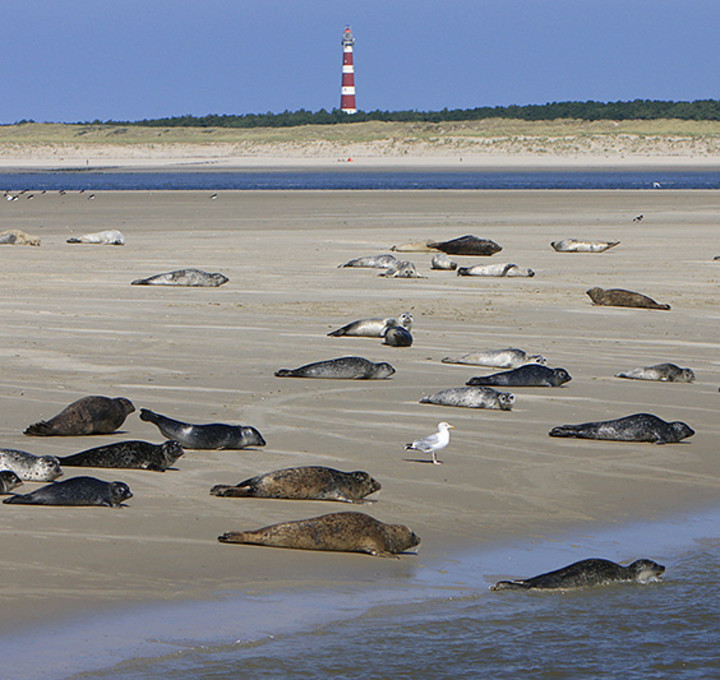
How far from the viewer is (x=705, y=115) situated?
10756 centimetres

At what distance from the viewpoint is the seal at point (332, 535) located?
Result: 232 inches

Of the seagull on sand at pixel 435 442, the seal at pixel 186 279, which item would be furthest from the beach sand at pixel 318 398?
the seal at pixel 186 279

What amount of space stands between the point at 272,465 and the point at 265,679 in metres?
2.94

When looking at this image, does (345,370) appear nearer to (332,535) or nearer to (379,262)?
(332,535)

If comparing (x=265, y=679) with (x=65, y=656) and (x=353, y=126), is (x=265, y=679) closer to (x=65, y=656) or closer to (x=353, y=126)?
(x=65, y=656)

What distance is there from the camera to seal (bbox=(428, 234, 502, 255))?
21156mm

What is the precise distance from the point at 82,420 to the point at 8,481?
1358 mm

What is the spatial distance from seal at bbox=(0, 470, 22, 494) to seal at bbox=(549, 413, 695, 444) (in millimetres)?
3407

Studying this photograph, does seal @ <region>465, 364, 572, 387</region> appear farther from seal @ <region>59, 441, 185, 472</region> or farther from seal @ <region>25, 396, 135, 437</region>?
seal @ <region>59, 441, 185, 472</region>

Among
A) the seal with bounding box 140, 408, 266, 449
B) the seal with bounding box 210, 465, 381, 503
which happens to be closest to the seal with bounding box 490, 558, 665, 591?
the seal with bounding box 210, 465, 381, 503

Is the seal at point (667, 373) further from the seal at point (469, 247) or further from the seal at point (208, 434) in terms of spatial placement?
the seal at point (469, 247)

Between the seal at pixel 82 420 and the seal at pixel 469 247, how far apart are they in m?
13.7

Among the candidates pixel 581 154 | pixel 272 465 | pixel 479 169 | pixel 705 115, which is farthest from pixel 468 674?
pixel 705 115

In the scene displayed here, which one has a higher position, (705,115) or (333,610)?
(705,115)
